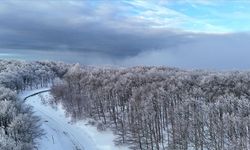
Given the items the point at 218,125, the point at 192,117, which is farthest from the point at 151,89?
the point at 218,125

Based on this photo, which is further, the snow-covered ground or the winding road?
the snow-covered ground

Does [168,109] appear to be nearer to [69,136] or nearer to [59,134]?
[69,136]

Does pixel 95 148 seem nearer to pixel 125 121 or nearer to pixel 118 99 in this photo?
pixel 125 121

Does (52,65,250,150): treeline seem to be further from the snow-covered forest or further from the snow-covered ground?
the snow-covered ground

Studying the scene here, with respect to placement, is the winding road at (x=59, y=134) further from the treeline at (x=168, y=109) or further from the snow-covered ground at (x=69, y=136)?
the treeline at (x=168, y=109)

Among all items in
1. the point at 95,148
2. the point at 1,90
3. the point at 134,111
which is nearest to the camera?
the point at 95,148

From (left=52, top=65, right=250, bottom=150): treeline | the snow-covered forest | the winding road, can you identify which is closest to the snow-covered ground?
the winding road

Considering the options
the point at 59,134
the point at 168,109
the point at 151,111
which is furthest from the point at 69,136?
the point at 168,109

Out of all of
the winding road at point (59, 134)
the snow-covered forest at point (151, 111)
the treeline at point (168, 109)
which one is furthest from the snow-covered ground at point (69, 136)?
the treeline at point (168, 109)

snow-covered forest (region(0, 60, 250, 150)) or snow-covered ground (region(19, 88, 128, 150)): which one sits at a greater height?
snow-covered forest (region(0, 60, 250, 150))
